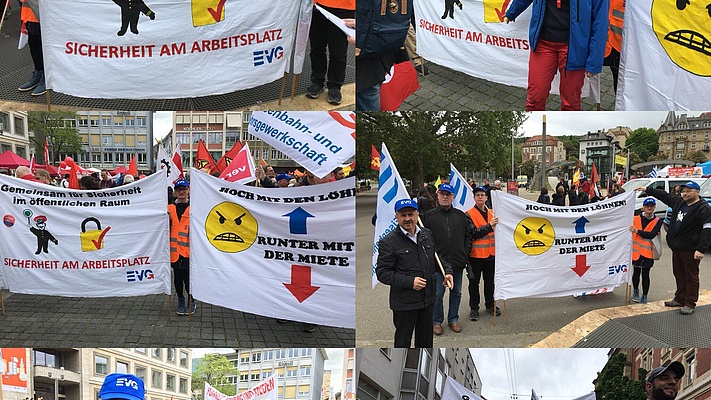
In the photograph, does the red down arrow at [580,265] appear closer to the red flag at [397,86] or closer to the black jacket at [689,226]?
the black jacket at [689,226]

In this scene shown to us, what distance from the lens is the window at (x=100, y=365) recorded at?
3064 centimetres

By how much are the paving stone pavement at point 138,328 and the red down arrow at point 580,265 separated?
9.96 feet

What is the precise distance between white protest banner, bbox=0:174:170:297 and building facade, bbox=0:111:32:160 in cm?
3339

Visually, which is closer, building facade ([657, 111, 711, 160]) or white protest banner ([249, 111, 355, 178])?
white protest banner ([249, 111, 355, 178])

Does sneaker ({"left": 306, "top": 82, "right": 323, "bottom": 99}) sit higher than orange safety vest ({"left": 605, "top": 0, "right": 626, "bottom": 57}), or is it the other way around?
orange safety vest ({"left": 605, "top": 0, "right": 626, "bottom": 57})

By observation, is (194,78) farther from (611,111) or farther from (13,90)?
(611,111)

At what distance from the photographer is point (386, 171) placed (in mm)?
5570

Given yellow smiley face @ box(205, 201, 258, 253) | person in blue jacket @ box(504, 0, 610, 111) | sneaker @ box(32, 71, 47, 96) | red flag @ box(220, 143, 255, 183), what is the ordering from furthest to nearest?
red flag @ box(220, 143, 255, 183) → sneaker @ box(32, 71, 47, 96) → yellow smiley face @ box(205, 201, 258, 253) → person in blue jacket @ box(504, 0, 610, 111)

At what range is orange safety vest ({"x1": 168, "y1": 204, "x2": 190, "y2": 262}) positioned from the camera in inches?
243

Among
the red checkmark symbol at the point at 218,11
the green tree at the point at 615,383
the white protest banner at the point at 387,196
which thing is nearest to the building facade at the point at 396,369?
the white protest banner at the point at 387,196

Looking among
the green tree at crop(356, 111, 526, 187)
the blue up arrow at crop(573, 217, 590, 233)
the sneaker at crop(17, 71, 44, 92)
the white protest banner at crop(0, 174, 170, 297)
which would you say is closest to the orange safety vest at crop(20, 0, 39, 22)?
Result: the sneaker at crop(17, 71, 44, 92)

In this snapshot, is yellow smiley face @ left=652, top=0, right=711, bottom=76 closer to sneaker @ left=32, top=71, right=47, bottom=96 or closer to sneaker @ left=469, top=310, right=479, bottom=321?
sneaker @ left=469, top=310, right=479, bottom=321

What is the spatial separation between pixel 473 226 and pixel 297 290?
90.9 inches

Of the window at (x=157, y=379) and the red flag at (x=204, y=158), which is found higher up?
the red flag at (x=204, y=158)
